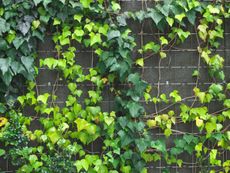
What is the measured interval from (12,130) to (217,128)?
141 centimetres

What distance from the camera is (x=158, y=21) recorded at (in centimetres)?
334

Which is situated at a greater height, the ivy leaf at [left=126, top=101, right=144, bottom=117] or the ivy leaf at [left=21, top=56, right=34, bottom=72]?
the ivy leaf at [left=21, top=56, right=34, bottom=72]

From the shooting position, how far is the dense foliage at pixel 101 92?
325 cm

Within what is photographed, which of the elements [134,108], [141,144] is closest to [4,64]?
[134,108]

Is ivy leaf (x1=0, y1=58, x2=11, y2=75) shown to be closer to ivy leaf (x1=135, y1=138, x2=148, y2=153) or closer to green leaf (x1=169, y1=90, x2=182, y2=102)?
ivy leaf (x1=135, y1=138, x2=148, y2=153)

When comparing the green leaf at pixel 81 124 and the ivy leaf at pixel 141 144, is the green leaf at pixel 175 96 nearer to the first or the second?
the ivy leaf at pixel 141 144

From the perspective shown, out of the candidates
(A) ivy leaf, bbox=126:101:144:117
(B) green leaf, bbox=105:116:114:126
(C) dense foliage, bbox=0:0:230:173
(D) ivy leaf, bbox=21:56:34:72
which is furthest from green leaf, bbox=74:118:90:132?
(D) ivy leaf, bbox=21:56:34:72

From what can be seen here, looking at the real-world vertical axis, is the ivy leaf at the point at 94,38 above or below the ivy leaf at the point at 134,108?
above

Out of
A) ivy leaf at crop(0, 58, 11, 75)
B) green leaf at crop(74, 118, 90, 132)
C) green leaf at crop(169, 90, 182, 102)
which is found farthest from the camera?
green leaf at crop(169, 90, 182, 102)

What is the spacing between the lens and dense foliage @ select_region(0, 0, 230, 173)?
3.25m

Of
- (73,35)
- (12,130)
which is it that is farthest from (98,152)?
(73,35)

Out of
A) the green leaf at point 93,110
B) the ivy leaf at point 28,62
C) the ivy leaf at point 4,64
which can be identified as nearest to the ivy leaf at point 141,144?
the green leaf at point 93,110

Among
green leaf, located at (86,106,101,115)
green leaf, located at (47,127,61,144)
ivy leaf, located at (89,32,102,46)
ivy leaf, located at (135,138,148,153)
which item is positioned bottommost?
ivy leaf, located at (135,138,148,153)

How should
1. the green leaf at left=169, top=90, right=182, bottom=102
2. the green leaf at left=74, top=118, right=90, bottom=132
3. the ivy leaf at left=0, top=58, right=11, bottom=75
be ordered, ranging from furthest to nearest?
1. the green leaf at left=169, top=90, right=182, bottom=102
2. the green leaf at left=74, top=118, right=90, bottom=132
3. the ivy leaf at left=0, top=58, right=11, bottom=75
